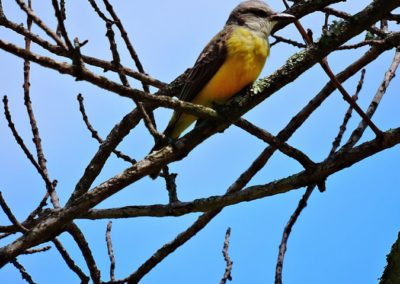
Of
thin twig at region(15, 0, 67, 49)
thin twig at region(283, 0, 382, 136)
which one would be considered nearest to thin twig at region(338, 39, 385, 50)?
thin twig at region(283, 0, 382, 136)

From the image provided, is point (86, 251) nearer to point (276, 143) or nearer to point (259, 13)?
point (276, 143)

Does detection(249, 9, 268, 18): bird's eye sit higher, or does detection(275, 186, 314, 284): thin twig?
detection(249, 9, 268, 18): bird's eye

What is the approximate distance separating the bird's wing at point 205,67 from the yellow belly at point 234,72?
0.04 m

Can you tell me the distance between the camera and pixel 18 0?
3.37 meters

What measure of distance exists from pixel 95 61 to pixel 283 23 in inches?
82.2

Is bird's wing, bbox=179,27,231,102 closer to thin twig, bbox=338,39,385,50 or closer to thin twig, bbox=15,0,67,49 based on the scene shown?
thin twig, bbox=338,39,385,50

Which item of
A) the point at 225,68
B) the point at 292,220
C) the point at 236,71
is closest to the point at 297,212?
the point at 292,220

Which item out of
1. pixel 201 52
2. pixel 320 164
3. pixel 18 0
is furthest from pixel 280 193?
pixel 201 52

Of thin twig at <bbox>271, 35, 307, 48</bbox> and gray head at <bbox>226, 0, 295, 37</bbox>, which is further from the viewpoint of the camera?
gray head at <bbox>226, 0, 295, 37</bbox>

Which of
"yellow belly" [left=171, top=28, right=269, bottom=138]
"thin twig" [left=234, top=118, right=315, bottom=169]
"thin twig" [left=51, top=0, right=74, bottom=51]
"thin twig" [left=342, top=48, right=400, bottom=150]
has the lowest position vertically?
"thin twig" [left=51, top=0, right=74, bottom=51]

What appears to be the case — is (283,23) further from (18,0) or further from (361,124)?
(18,0)

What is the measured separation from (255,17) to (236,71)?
1.13 metres

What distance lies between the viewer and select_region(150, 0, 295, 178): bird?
516cm

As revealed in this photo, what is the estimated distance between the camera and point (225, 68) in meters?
5.25
